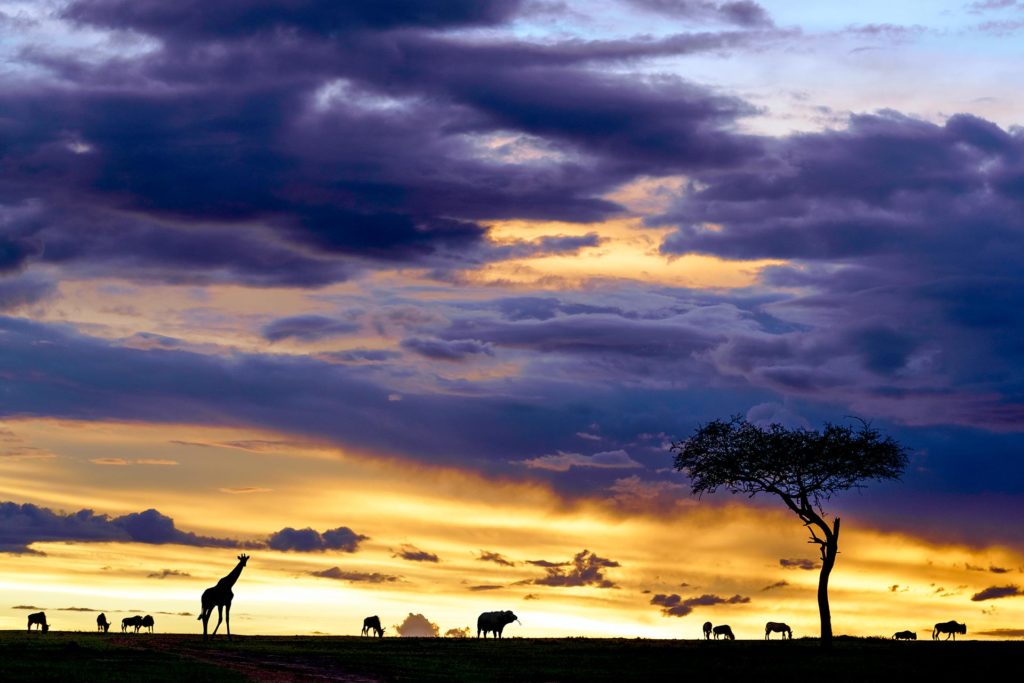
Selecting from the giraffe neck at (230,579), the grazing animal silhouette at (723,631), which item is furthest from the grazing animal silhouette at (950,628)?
the giraffe neck at (230,579)

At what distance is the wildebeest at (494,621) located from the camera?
9625cm

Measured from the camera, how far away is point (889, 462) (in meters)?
82.8

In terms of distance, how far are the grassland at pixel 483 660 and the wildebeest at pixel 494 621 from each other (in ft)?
58.8

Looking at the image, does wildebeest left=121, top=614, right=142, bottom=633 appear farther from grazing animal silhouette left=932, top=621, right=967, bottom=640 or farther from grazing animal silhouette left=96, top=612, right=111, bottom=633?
grazing animal silhouette left=932, top=621, right=967, bottom=640

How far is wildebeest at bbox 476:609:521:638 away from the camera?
96.2 meters

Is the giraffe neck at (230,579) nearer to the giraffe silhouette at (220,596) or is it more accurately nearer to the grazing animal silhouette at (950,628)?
the giraffe silhouette at (220,596)

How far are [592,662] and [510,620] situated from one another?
112ft

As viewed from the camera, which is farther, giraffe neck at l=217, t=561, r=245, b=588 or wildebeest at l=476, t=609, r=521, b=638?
wildebeest at l=476, t=609, r=521, b=638

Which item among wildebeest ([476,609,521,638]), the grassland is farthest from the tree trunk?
wildebeest ([476,609,521,638])

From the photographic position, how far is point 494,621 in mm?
96312

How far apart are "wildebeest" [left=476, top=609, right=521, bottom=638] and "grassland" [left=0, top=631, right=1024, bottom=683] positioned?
17907 mm

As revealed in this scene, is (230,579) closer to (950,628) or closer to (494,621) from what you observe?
(494,621)

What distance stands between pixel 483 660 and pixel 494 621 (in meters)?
32.3

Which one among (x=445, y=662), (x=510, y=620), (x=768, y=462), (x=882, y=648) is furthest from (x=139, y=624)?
(x=882, y=648)
